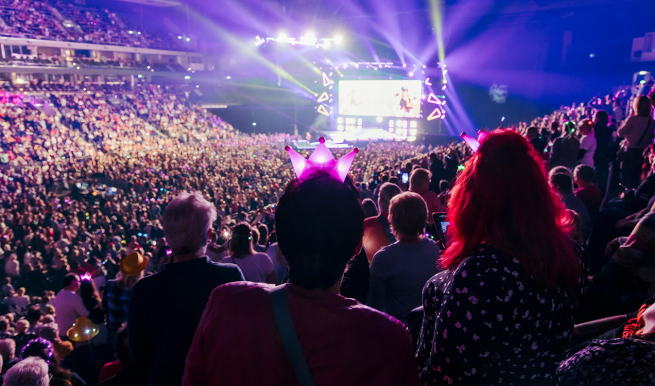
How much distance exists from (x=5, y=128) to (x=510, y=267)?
26862 millimetres

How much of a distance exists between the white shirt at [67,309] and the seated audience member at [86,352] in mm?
107

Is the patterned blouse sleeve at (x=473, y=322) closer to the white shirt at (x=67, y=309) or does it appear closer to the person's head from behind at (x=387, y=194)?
the person's head from behind at (x=387, y=194)

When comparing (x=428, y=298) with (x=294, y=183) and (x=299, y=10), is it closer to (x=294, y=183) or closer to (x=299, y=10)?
(x=294, y=183)

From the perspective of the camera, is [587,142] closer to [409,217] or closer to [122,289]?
[409,217]

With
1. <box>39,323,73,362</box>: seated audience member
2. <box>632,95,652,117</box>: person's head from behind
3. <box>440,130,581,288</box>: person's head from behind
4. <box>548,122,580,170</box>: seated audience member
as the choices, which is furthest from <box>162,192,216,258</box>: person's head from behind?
<box>548,122,580,170</box>: seated audience member

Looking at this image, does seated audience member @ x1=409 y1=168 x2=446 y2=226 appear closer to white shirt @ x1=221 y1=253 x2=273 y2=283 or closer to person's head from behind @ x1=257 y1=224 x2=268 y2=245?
white shirt @ x1=221 y1=253 x2=273 y2=283

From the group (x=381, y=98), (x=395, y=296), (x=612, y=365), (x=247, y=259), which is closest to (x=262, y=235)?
(x=247, y=259)

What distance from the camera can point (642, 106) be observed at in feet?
16.2

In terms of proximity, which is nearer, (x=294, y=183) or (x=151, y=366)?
(x=294, y=183)

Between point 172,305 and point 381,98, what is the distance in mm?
27914

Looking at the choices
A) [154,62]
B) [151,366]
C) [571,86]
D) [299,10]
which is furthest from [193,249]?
[154,62]

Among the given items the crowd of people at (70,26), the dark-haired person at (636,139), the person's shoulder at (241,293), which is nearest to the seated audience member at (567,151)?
the dark-haired person at (636,139)

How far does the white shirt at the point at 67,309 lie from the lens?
453 cm

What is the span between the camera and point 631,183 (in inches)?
203
